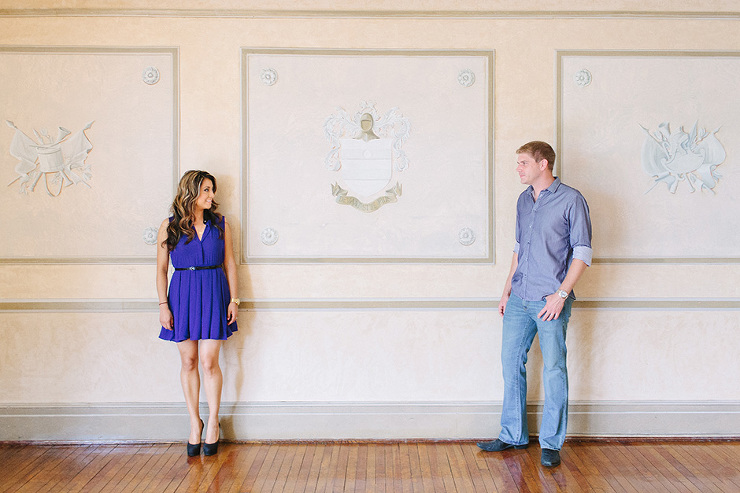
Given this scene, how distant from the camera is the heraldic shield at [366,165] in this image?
128 inches

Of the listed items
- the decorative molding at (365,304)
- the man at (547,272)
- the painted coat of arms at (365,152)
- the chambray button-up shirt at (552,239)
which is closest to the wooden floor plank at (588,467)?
the man at (547,272)

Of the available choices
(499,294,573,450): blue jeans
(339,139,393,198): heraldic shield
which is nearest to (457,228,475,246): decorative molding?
(499,294,573,450): blue jeans

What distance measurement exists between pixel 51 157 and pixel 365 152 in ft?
6.04

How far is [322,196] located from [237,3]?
48.6 inches

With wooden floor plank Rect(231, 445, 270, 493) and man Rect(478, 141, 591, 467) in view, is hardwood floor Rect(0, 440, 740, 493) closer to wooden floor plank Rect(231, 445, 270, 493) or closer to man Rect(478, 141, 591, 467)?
wooden floor plank Rect(231, 445, 270, 493)

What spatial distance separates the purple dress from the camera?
3023 millimetres

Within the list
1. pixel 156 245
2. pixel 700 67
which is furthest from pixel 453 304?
pixel 700 67

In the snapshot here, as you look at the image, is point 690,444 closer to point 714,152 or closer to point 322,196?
point 714,152

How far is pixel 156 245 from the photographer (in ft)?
10.7

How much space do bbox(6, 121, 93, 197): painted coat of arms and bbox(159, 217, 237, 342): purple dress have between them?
2.66 ft

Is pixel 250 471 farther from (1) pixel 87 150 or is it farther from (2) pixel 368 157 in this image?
(1) pixel 87 150

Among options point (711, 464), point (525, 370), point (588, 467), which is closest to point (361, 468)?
point (525, 370)

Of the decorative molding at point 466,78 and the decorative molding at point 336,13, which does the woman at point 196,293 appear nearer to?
the decorative molding at point 336,13

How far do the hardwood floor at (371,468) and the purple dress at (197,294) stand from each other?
70 cm
